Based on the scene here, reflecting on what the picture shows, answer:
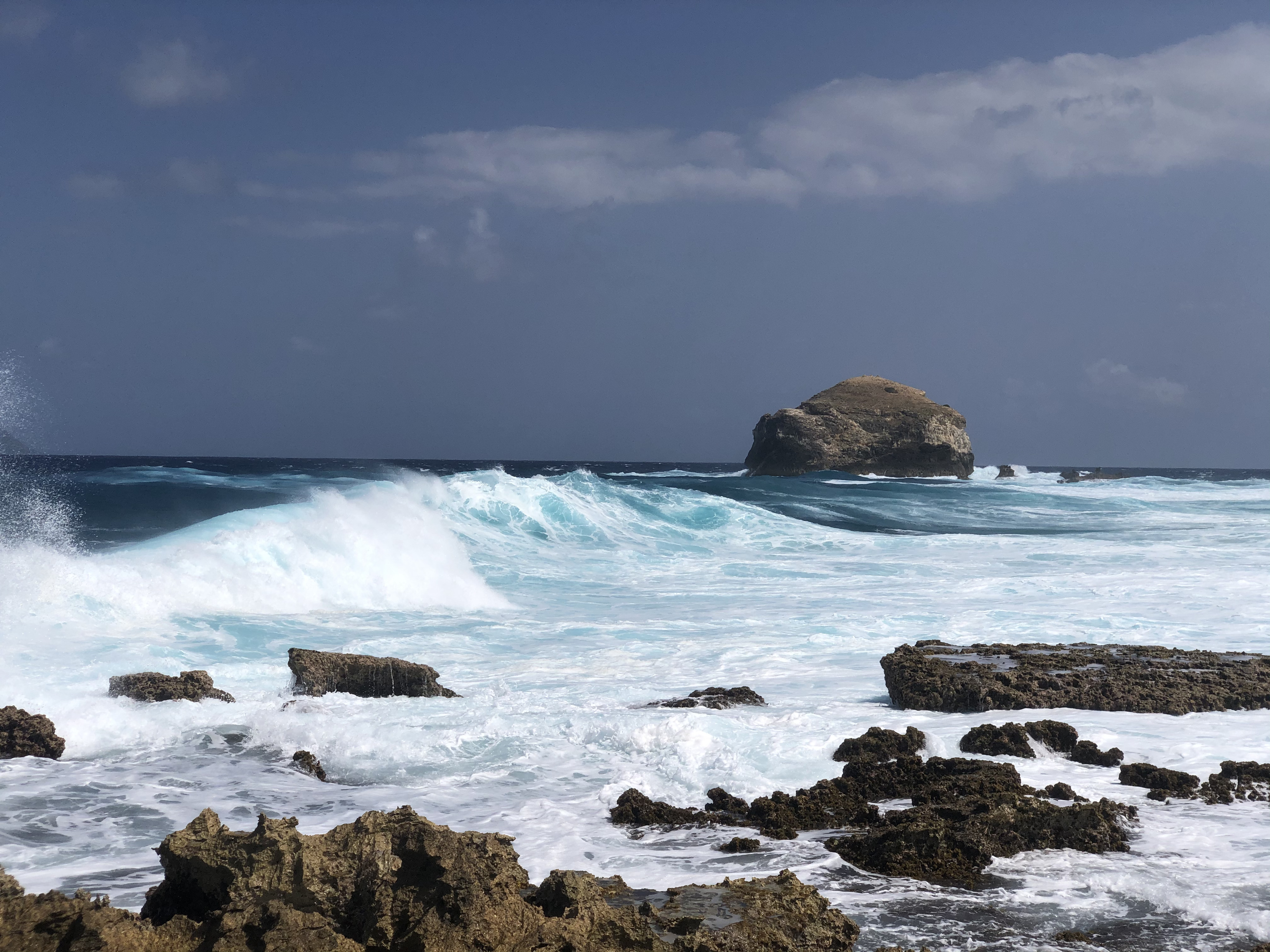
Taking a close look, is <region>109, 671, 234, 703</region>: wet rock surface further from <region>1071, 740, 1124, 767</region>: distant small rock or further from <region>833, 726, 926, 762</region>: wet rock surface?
<region>1071, 740, 1124, 767</region>: distant small rock

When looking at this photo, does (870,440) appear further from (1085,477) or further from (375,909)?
(375,909)

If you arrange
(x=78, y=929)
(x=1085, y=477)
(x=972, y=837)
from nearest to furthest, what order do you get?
(x=78, y=929) < (x=972, y=837) < (x=1085, y=477)

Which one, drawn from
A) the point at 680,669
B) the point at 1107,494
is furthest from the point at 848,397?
Answer: the point at 680,669

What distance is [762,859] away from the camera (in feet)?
15.4

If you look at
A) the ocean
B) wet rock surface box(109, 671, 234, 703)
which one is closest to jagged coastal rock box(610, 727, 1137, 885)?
the ocean

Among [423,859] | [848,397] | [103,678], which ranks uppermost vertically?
[848,397]

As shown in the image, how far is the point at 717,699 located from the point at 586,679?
6.66 ft

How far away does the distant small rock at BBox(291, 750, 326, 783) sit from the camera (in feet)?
21.2

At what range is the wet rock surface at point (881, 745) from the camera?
641 cm

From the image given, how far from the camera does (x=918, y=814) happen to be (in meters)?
5.00

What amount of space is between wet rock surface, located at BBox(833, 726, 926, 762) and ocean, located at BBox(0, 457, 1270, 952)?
0.18 m

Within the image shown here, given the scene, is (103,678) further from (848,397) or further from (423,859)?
(848,397)

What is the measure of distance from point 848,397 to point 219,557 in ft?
222

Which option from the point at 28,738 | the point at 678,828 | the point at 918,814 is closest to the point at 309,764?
the point at 28,738
